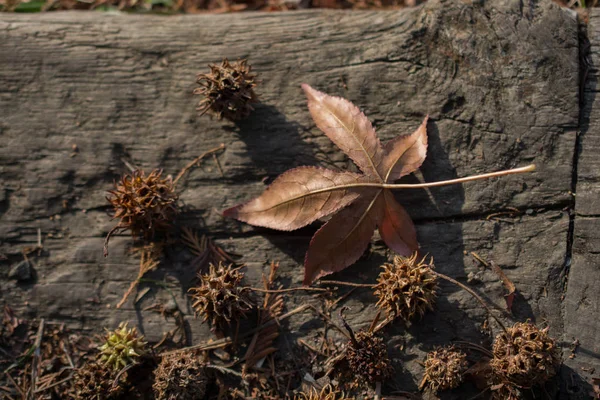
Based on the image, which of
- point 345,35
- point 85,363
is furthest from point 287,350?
point 345,35

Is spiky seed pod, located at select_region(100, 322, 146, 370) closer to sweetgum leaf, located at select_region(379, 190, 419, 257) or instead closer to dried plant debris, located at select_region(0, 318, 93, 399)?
dried plant debris, located at select_region(0, 318, 93, 399)

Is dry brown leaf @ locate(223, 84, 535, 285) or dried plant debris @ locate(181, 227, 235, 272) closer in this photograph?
dry brown leaf @ locate(223, 84, 535, 285)

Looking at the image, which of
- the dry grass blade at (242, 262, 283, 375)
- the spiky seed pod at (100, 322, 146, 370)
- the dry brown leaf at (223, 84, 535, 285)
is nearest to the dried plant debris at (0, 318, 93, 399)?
the spiky seed pod at (100, 322, 146, 370)

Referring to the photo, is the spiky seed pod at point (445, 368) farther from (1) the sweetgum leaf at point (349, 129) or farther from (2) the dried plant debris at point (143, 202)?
(2) the dried plant debris at point (143, 202)

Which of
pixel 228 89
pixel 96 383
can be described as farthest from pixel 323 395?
pixel 228 89

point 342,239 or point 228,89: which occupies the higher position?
point 228,89

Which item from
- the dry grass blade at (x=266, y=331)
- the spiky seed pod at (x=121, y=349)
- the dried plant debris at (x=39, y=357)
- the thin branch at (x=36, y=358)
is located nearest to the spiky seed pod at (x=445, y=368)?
the dry grass blade at (x=266, y=331)

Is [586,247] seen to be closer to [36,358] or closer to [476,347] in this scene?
[476,347]
